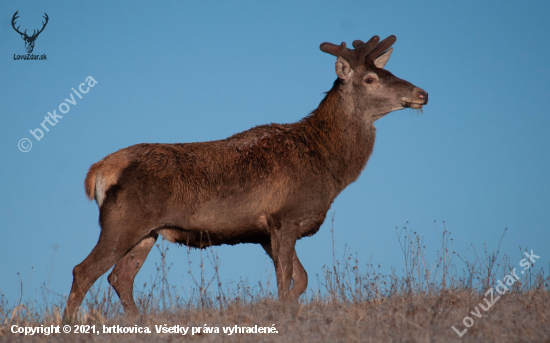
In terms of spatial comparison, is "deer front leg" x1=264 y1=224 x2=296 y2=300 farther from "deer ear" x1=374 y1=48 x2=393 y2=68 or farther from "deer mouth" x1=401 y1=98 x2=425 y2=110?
"deer ear" x1=374 y1=48 x2=393 y2=68

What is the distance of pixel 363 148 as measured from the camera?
8.14m

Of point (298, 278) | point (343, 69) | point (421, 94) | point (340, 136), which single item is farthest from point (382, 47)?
point (298, 278)

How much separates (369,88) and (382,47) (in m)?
1.09

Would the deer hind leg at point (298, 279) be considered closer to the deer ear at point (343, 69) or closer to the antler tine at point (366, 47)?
the deer ear at point (343, 69)

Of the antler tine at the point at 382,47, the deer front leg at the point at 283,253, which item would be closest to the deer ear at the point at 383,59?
the antler tine at the point at 382,47

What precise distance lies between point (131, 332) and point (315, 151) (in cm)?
383

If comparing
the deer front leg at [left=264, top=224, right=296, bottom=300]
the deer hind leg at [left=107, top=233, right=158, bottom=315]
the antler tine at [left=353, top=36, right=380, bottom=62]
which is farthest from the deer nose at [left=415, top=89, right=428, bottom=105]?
the deer hind leg at [left=107, top=233, right=158, bottom=315]

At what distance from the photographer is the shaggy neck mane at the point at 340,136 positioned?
7816 millimetres

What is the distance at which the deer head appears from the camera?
26.5 ft

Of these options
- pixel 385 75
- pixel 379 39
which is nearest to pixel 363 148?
pixel 385 75

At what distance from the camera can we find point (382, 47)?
8789mm

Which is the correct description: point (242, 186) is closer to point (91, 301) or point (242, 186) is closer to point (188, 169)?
point (188, 169)

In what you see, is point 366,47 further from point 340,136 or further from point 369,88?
point 340,136

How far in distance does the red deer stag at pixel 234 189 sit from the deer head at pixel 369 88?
17 mm
